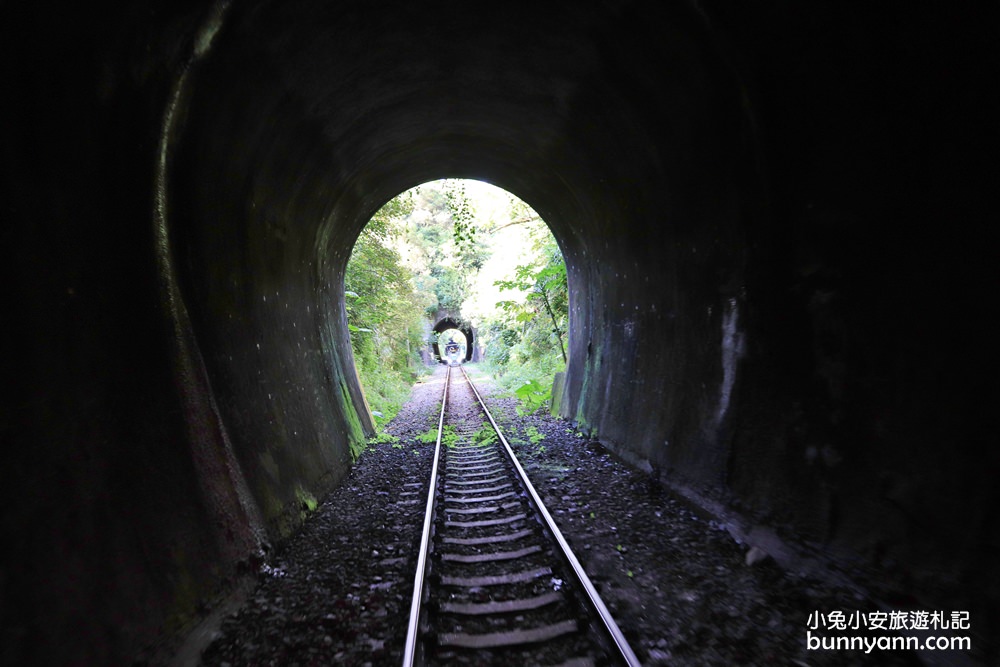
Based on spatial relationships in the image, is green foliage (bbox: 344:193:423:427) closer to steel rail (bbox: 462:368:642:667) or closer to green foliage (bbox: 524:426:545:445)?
green foliage (bbox: 524:426:545:445)

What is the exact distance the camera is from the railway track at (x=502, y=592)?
2742mm

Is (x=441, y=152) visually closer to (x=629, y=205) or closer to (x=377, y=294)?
(x=629, y=205)

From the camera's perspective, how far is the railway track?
2.74 m

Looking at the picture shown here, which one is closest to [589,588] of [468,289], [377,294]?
[377,294]

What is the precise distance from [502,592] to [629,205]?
4.62 metres

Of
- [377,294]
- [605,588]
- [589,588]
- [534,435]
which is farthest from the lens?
[377,294]

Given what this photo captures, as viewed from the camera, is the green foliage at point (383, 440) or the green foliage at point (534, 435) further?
the green foliage at point (383, 440)

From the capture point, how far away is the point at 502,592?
3.43m

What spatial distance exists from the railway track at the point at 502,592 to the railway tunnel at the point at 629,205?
145 centimetres

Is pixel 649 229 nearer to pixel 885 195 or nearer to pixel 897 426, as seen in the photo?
pixel 885 195

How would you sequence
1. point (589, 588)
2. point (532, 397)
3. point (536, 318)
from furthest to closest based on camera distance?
point (536, 318)
point (532, 397)
point (589, 588)

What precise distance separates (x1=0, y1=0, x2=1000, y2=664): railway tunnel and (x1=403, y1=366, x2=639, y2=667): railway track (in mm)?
1455

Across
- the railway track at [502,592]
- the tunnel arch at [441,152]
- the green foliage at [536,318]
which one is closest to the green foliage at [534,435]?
the tunnel arch at [441,152]

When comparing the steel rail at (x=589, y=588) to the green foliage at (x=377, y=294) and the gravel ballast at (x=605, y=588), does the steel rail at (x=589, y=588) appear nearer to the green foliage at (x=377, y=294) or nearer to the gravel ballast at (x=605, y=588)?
the gravel ballast at (x=605, y=588)
